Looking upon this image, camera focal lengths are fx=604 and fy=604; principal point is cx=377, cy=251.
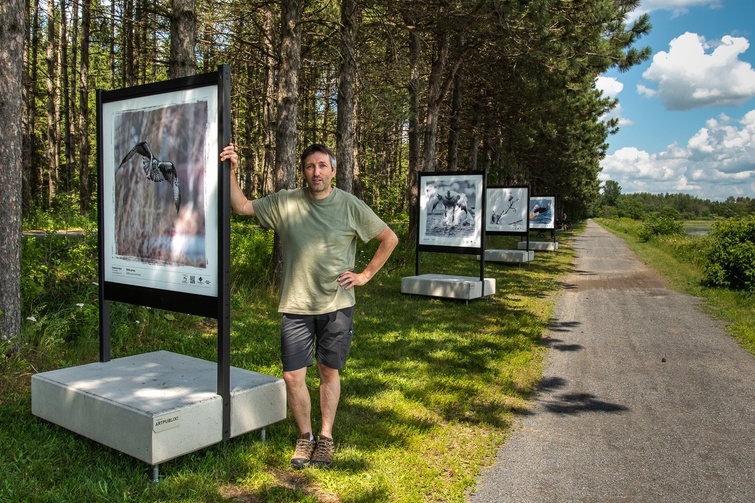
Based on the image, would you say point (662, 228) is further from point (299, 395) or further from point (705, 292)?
point (299, 395)

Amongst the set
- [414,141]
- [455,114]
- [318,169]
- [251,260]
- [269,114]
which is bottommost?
[251,260]

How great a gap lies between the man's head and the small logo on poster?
1.62m

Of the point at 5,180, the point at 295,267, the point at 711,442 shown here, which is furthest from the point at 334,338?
the point at 5,180

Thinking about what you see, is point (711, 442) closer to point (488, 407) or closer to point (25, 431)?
point (488, 407)

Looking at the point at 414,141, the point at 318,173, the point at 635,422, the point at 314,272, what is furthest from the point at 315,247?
the point at 414,141

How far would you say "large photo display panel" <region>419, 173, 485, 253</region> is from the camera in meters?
11.9

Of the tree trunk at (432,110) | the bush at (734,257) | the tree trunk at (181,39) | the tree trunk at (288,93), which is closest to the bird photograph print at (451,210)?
the tree trunk at (288,93)

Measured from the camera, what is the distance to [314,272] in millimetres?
3912

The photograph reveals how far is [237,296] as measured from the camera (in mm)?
9727

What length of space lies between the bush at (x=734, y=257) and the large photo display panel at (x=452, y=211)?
20.8 ft

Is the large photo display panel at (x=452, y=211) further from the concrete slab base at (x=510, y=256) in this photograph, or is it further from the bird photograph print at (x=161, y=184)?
the bird photograph print at (x=161, y=184)

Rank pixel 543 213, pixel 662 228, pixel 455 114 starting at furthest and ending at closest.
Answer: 1. pixel 662 228
2. pixel 543 213
3. pixel 455 114

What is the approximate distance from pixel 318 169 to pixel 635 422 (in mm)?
3534

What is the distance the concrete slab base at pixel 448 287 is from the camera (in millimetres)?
11141
